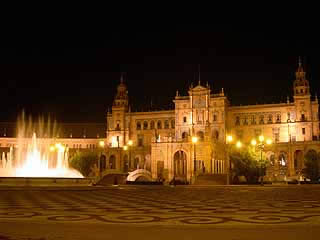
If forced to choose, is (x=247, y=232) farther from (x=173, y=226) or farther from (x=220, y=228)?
(x=173, y=226)

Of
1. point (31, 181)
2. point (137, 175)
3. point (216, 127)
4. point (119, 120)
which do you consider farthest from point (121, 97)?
point (31, 181)

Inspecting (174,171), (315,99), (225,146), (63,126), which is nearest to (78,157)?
(174,171)

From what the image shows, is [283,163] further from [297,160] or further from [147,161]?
[147,161]

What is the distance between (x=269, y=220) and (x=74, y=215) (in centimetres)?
617

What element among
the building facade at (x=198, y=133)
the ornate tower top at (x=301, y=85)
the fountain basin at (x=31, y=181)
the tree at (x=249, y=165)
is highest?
the ornate tower top at (x=301, y=85)

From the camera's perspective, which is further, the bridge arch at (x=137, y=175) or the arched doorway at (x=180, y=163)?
the arched doorway at (x=180, y=163)

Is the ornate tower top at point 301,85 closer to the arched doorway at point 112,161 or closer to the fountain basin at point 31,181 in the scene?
the arched doorway at point 112,161

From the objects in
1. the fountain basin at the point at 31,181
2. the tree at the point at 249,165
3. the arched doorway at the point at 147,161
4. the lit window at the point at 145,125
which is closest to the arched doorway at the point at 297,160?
the arched doorway at the point at 147,161

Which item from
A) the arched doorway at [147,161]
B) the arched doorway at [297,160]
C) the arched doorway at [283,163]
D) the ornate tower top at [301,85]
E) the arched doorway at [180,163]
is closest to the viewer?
the arched doorway at [180,163]

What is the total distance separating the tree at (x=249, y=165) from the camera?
213 feet

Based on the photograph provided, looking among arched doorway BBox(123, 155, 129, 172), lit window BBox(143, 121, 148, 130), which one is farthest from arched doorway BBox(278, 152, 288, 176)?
lit window BBox(143, 121, 148, 130)

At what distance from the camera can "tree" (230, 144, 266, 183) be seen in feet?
213

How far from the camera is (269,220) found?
12.4 meters

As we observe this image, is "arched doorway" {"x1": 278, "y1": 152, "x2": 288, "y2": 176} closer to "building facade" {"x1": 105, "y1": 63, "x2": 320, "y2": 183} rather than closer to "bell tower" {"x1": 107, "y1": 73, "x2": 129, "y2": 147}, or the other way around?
"building facade" {"x1": 105, "y1": 63, "x2": 320, "y2": 183}
